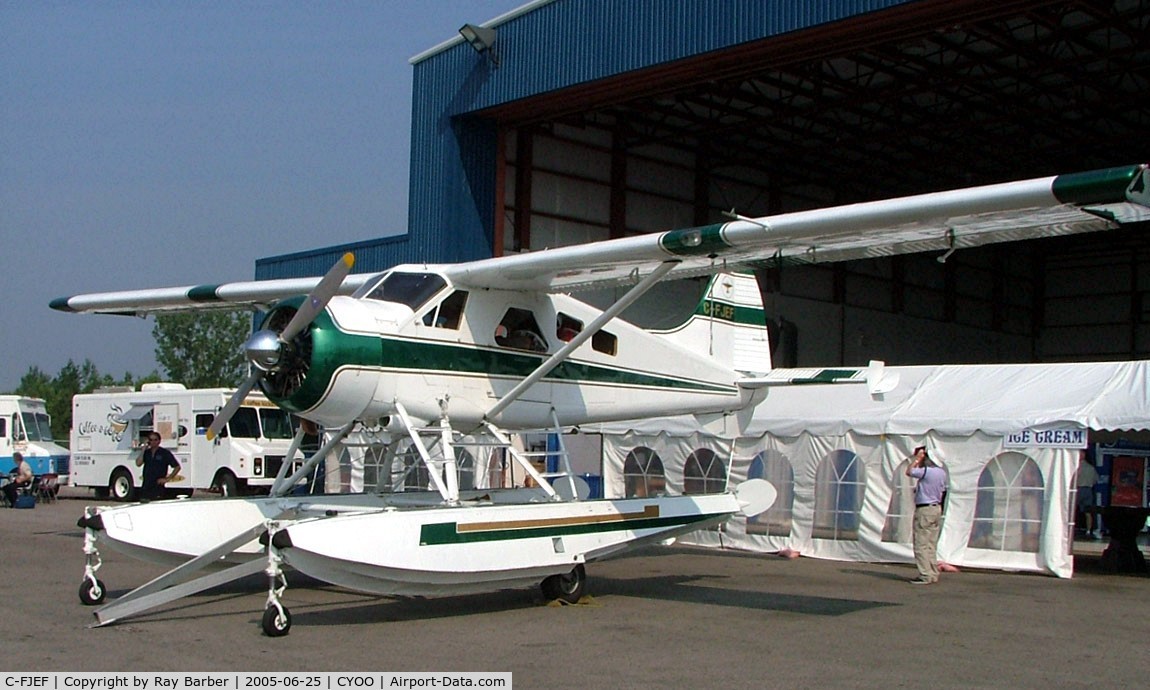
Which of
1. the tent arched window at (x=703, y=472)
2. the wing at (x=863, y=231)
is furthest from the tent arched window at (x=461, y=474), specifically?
the wing at (x=863, y=231)

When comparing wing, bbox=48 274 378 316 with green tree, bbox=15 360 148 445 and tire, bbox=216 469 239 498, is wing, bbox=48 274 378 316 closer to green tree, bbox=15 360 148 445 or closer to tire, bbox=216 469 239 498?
tire, bbox=216 469 239 498

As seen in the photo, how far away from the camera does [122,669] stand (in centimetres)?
675

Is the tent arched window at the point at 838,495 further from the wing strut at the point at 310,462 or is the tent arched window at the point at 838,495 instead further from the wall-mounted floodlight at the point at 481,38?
the wall-mounted floodlight at the point at 481,38

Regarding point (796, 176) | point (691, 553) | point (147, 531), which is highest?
point (796, 176)

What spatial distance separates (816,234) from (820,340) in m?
25.9

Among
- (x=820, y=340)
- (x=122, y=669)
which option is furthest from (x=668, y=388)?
(x=820, y=340)

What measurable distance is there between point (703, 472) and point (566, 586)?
22.3 ft

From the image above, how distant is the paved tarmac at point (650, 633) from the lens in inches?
281

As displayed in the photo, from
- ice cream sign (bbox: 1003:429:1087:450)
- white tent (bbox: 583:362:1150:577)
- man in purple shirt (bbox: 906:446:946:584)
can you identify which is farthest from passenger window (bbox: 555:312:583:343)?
ice cream sign (bbox: 1003:429:1087:450)

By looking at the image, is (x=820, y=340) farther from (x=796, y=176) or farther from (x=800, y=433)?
(x=800, y=433)

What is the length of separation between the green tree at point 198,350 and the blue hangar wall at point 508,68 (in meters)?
57.0

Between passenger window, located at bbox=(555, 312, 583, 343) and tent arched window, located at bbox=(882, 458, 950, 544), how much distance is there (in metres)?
5.17

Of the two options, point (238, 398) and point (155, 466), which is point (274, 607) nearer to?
point (238, 398)

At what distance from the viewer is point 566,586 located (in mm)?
10344
